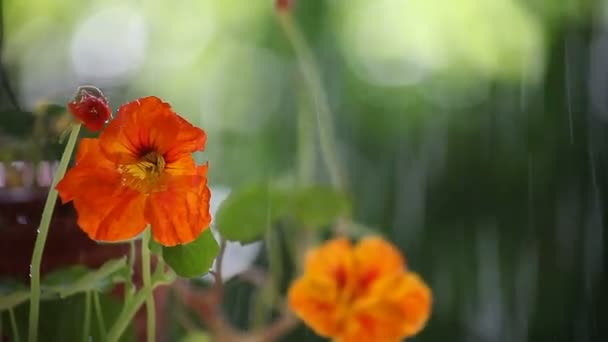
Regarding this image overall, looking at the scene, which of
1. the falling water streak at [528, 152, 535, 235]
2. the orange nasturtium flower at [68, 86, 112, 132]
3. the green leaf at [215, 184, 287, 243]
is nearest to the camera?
the orange nasturtium flower at [68, 86, 112, 132]

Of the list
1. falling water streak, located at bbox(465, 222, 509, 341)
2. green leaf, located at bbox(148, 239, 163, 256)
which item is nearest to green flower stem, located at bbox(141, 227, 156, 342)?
green leaf, located at bbox(148, 239, 163, 256)

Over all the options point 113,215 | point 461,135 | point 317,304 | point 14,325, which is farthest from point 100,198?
point 461,135

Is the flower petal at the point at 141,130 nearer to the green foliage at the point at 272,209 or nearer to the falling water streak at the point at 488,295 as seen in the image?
the green foliage at the point at 272,209

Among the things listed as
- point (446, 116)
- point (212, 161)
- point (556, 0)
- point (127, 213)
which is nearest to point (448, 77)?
point (446, 116)

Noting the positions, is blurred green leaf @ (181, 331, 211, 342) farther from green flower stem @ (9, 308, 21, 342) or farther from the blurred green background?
green flower stem @ (9, 308, 21, 342)

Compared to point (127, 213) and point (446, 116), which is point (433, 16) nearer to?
point (446, 116)
